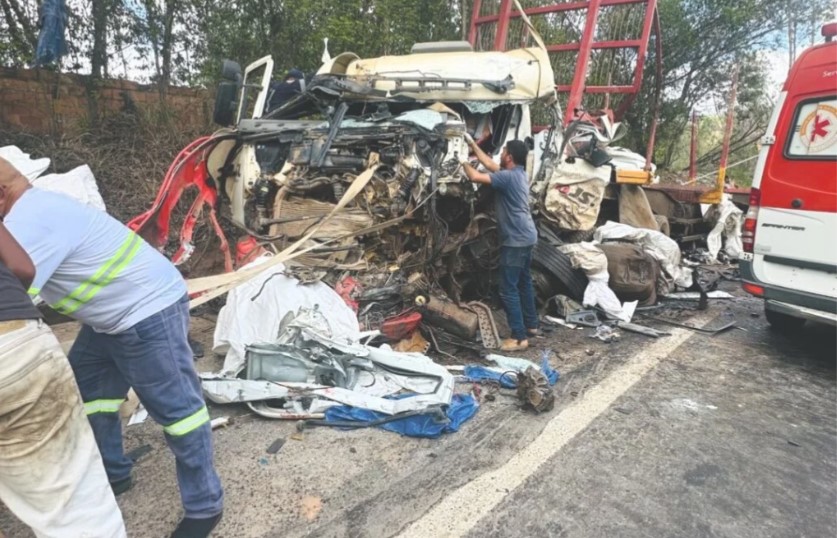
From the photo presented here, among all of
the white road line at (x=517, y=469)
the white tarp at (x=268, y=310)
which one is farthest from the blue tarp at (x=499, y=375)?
the white tarp at (x=268, y=310)

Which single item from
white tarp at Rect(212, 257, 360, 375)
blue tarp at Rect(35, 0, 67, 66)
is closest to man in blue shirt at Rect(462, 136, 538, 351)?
white tarp at Rect(212, 257, 360, 375)

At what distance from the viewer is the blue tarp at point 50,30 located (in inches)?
235

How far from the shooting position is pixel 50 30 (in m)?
6.02

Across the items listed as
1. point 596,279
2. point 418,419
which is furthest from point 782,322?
point 418,419

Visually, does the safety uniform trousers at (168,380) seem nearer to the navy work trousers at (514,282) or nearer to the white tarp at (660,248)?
the navy work trousers at (514,282)

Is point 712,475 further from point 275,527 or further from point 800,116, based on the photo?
point 800,116

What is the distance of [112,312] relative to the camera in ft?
6.05

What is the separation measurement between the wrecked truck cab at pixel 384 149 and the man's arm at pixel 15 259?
2.43 m

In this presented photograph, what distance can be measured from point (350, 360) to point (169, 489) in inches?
48.9

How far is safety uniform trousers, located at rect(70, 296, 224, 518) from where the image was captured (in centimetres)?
192

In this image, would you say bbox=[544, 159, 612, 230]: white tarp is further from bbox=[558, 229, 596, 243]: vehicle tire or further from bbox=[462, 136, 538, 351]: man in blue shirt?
bbox=[462, 136, 538, 351]: man in blue shirt

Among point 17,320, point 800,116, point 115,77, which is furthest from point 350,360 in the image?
point 115,77

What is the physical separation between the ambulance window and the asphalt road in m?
1.69

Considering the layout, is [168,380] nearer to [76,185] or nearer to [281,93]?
[76,185]
